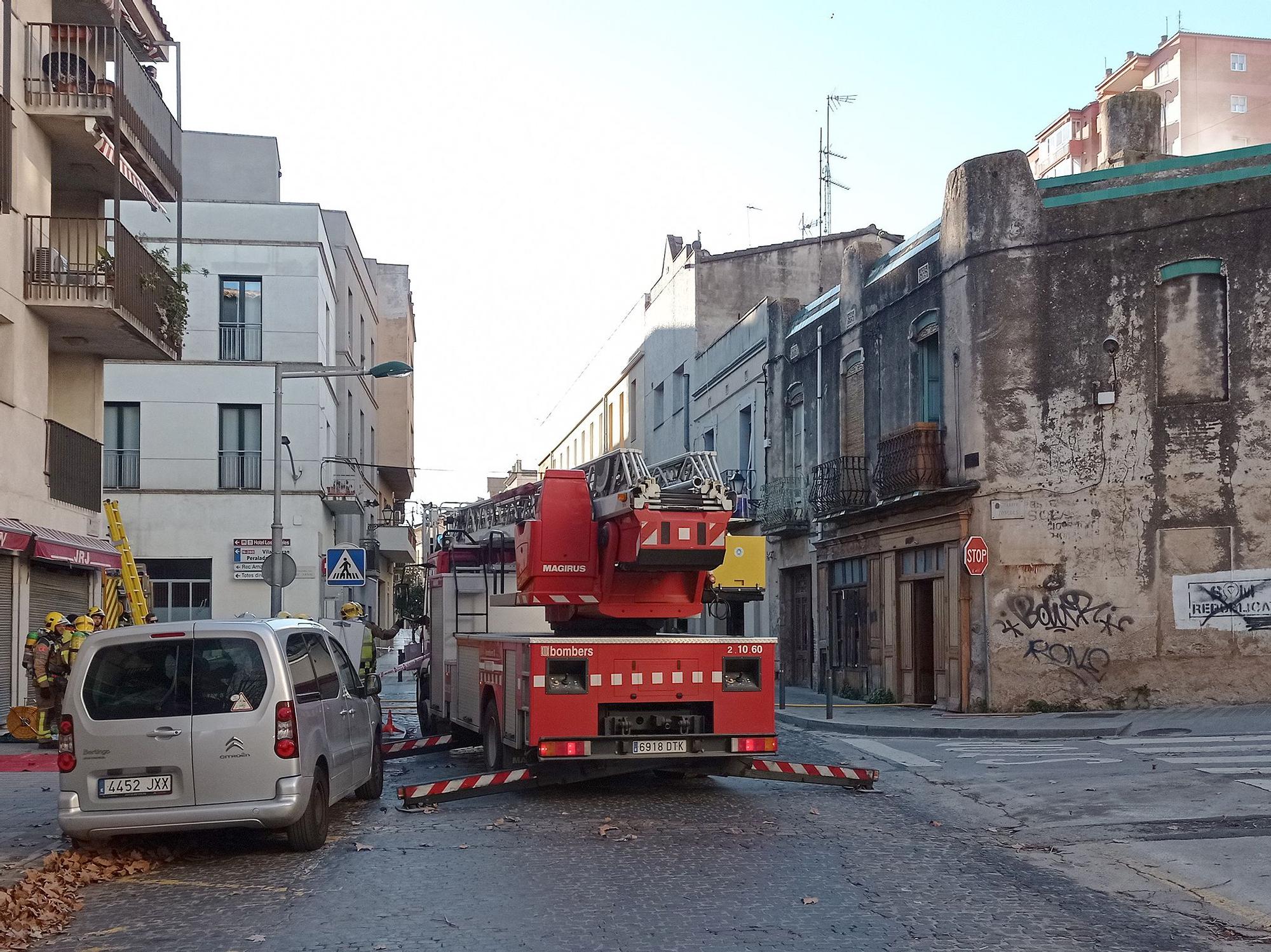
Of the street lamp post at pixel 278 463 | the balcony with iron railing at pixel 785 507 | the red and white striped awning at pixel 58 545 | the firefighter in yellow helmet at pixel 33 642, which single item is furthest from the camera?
the balcony with iron railing at pixel 785 507

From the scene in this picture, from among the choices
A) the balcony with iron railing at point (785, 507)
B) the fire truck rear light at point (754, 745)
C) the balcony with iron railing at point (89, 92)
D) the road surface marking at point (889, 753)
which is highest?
the balcony with iron railing at point (89, 92)

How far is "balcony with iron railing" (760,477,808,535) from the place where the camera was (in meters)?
30.2

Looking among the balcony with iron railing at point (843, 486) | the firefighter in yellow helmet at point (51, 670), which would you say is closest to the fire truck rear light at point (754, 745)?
the firefighter in yellow helmet at point (51, 670)

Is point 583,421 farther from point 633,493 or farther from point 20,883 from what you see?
point 20,883

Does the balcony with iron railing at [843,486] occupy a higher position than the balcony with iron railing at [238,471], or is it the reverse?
the balcony with iron railing at [238,471]

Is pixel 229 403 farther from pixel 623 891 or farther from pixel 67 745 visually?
pixel 623 891

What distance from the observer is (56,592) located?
2142 centimetres

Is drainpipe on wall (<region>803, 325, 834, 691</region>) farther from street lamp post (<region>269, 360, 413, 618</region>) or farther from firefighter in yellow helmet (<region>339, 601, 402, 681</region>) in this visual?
firefighter in yellow helmet (<region>339, 601, 402, 681</region>)

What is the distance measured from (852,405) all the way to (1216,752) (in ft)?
44.8

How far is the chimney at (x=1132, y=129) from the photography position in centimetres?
2367

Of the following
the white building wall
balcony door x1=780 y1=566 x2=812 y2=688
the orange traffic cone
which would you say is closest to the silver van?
the orange traffic cone

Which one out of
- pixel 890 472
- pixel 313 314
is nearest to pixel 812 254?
pixel 313 314

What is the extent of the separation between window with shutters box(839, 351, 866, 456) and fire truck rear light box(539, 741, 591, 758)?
613 inches

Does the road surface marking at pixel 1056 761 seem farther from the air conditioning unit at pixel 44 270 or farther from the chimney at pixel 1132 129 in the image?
the air conditioning unit at pixel 44 270
